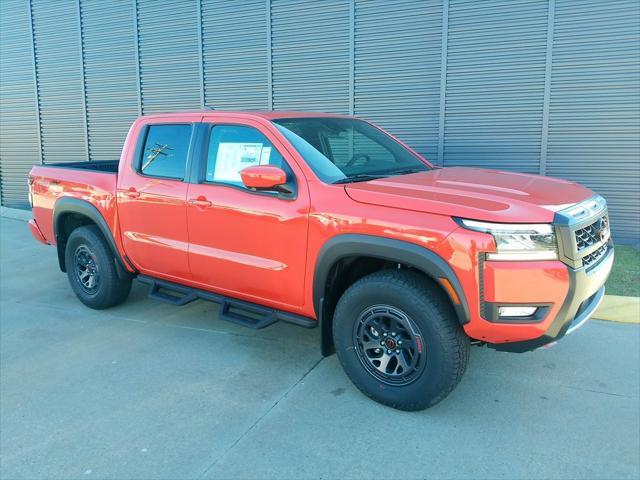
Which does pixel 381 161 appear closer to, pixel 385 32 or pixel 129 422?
pixel 129 422

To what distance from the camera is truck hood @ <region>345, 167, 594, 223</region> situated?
3088 mm

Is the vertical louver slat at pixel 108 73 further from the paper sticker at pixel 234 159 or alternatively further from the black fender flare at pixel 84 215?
the paper sticker at pixel 234 159

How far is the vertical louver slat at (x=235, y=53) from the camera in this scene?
29.3 feet

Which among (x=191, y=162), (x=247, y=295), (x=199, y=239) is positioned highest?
(x=191, y=162)

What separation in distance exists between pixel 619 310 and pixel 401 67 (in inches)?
176

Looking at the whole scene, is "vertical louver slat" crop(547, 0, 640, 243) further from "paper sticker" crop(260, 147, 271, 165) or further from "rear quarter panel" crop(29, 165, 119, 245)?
"rear quarter panel" crop(29, 165, 119, 245)

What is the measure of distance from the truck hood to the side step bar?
1.06 meters

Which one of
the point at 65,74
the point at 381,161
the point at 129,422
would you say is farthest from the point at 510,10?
the point at 65,74

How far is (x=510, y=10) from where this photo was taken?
7160mm

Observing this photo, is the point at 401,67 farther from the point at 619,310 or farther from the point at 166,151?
the point at 619,310

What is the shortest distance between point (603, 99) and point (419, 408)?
5377mm

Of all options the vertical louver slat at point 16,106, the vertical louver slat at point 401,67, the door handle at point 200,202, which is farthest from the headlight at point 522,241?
the vertical louver slat at point 16,106

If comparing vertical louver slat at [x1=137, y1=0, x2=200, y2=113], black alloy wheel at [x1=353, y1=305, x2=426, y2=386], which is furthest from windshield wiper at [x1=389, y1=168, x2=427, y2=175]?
vertical louver slat at [x1=137, y1=0, x2=200, y2=113]

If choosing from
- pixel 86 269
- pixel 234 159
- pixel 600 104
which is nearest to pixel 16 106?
pixel 86 269
